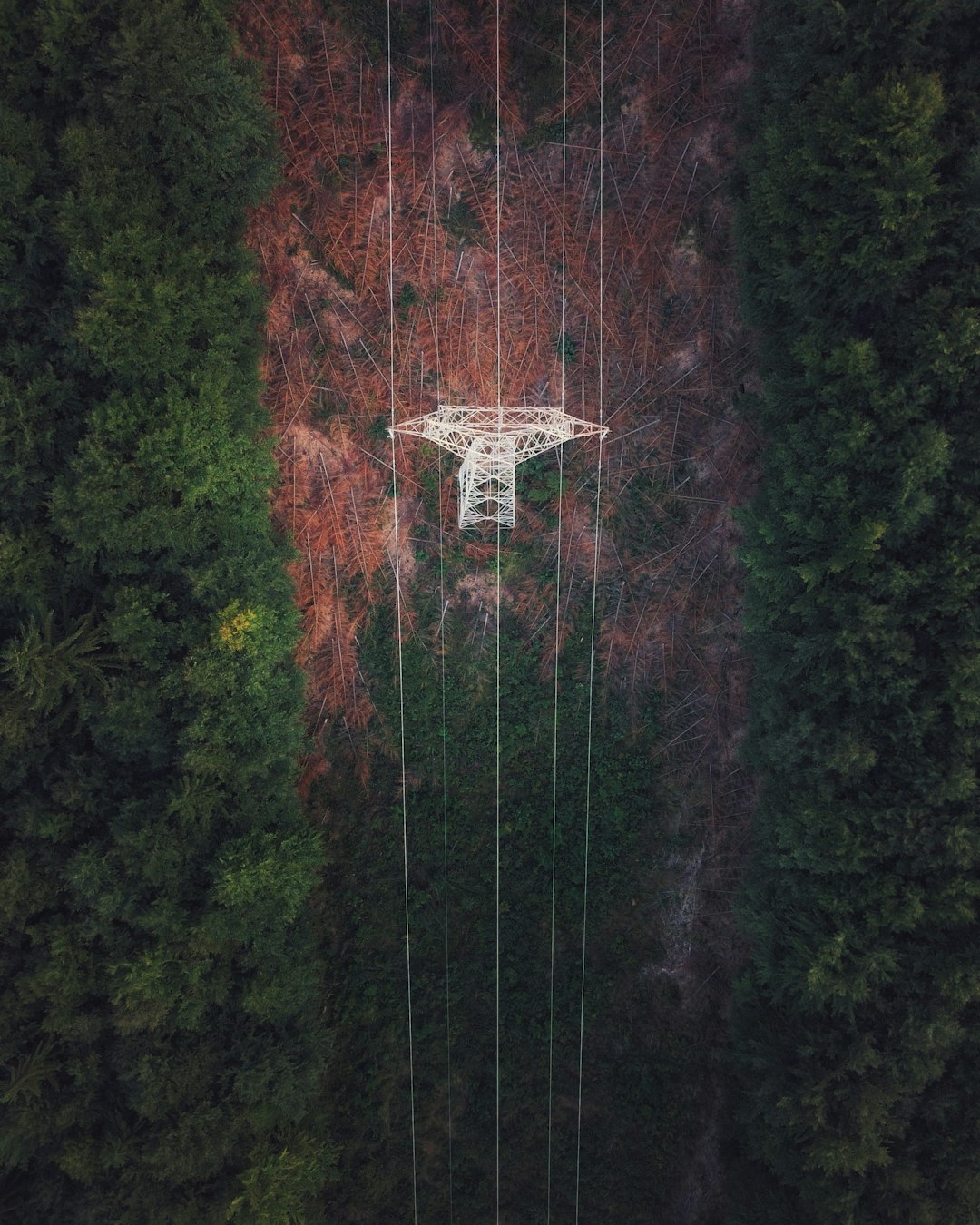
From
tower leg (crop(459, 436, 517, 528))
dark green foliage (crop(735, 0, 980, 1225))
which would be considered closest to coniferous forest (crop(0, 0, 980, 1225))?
dark green foliage (crop(735, 0, 980, 1225))

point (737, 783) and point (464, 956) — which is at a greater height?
point (737, 783)

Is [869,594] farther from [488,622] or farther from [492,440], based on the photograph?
[488,622]

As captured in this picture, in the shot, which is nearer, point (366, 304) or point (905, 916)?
point (905, 916)

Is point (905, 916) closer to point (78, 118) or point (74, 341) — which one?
point (74, 341)

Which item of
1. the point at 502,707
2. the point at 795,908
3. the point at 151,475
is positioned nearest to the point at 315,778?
the point at 502,707

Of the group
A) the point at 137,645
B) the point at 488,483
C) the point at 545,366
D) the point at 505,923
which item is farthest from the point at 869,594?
the point at 137,645

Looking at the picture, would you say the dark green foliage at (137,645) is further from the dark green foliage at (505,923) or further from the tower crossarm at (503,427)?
the tower crossarm at (503,427)

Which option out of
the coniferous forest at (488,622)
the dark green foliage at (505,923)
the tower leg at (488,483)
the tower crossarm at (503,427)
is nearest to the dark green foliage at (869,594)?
the coniferous forest at (488,622)

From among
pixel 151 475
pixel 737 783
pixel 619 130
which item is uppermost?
pixel 619 130
